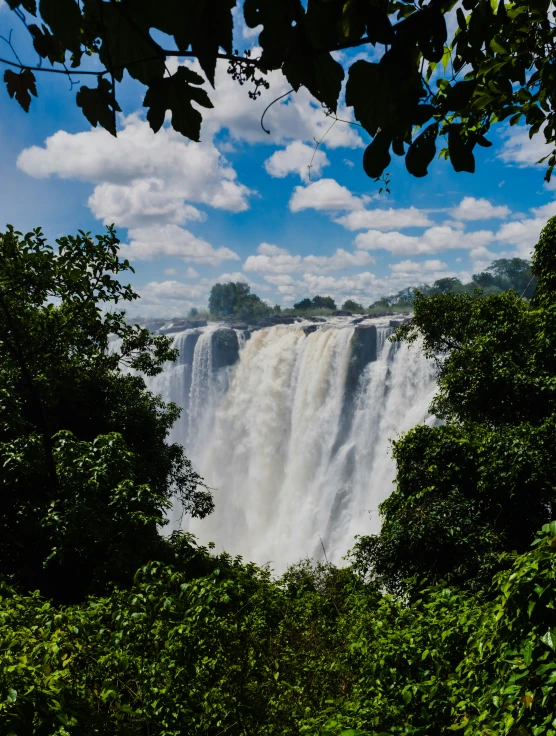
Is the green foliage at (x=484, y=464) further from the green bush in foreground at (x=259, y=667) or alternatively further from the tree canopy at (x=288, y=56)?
the tree canopy at (x=288, y=56)

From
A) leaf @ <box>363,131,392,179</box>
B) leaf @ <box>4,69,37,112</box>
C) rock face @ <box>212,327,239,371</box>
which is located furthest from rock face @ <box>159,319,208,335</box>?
leaf @ <box>363,131,392,179</box>

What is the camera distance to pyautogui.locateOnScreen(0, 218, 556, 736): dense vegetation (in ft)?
7.30

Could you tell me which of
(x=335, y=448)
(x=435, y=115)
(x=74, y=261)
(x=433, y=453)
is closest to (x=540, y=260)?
(x=433, y=453)

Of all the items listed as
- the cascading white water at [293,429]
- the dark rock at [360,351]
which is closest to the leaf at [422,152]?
the cascading white water at [293,429]

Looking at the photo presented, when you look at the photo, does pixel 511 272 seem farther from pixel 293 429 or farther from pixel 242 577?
pixel 242 577

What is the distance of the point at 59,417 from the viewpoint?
9.25m

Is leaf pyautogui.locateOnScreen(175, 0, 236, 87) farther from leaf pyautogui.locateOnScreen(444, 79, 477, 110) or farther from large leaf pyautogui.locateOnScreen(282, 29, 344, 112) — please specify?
leaf pyautogui.locateOnScreen(444, 79, 477, 110)

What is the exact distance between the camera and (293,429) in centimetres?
2841

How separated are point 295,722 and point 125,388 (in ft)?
27.1

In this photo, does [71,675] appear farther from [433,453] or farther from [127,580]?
[433,453]

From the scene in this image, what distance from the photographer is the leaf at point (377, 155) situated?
93 cm

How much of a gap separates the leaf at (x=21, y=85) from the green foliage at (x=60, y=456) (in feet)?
12.4

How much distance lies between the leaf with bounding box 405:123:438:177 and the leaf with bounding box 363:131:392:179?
78 millimetres

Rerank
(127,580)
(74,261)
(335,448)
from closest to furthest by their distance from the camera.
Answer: (127,580), (74,261), (335,448)
